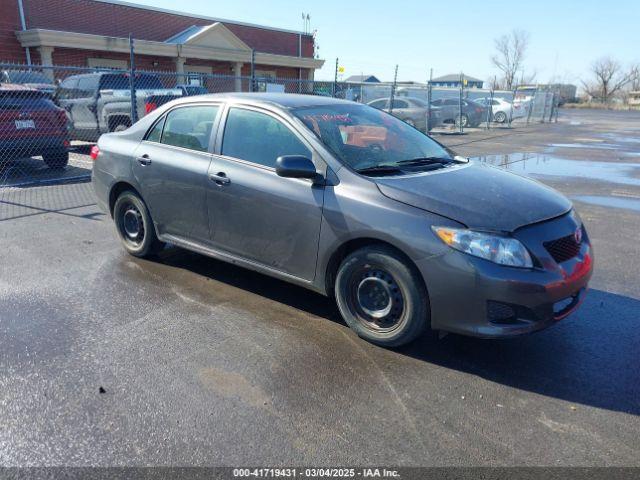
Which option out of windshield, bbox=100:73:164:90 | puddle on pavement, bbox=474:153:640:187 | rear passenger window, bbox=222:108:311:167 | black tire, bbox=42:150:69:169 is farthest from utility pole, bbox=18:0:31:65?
rear passenger window, bbox=222:108:311:167

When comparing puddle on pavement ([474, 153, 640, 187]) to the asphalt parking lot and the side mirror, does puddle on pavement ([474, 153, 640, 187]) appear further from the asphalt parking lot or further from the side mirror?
the side mirror

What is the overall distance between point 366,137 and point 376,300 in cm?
144

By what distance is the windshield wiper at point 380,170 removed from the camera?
3807mm

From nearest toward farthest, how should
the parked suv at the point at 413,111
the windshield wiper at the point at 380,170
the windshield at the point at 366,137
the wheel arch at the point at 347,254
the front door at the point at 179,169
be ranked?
the wheel arch at the point at 347,254 → the windshield wiper at the point at 380,170 → the windshield at the point at 366,137 → the front door at the point at 179,169 → the parked suv at the point at 413,111

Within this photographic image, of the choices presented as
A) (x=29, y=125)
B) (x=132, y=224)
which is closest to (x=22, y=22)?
(x=29, y=125)

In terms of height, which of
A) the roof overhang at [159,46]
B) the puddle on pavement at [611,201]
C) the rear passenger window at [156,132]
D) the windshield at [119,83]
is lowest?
the puddle on pavement at [611,201]

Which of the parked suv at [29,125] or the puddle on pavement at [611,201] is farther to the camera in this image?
the parked suv at [29,125]

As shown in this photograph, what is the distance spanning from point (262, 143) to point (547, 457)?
2917mm

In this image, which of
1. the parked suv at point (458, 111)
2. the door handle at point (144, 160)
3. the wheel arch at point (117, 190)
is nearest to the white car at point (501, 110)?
the parked suv at point (458, 111)

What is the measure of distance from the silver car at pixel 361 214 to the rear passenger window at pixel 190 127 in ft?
0.04

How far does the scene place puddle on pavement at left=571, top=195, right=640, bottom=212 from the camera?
8.23 metres

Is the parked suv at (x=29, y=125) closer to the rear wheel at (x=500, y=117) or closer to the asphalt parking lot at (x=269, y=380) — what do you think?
the asphalt parking lot at (x=269, y=380)

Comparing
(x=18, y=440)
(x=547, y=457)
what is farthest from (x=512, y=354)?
(x=18, y=440)

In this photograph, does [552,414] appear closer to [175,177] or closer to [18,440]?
[18,440]
